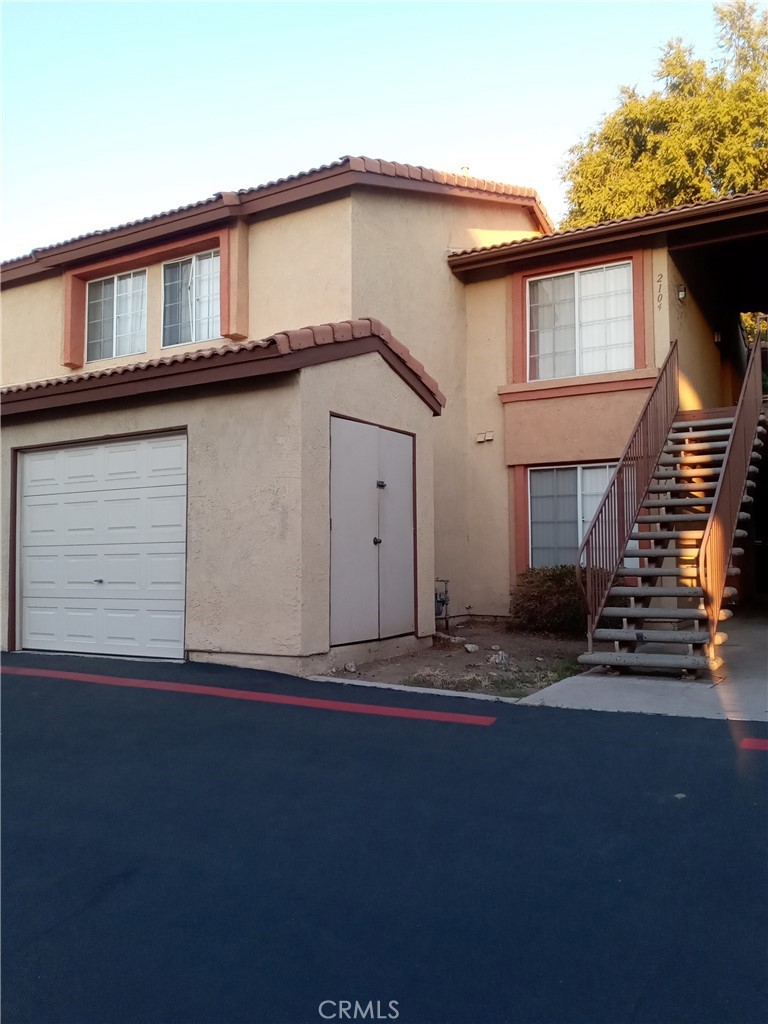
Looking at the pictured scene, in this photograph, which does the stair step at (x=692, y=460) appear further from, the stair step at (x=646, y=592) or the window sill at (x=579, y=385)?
the stair step at (x=646, y=592)

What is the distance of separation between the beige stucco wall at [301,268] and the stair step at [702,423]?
4.32 meters

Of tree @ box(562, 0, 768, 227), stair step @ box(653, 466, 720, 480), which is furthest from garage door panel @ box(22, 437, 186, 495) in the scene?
tree @ box(562, 0, 768, 227)

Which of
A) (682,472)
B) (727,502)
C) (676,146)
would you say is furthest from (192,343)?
(676,146)

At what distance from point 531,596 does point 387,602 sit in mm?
2876

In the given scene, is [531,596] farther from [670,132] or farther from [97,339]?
[670,132]

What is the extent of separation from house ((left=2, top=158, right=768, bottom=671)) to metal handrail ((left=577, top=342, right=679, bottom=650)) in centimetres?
4

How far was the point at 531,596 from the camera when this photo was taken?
11688 mm

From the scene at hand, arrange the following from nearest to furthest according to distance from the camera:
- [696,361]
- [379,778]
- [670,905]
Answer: [670,905] → [379,778] → [696,361]

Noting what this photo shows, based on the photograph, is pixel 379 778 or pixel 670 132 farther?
pixel 670 132

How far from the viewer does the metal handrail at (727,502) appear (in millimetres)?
7996

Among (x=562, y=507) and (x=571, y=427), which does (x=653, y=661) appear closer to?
(x=562, y=507)

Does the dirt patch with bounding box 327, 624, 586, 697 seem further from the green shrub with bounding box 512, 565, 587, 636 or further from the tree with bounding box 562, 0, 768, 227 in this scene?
the tree with bounding box 562, 0, 768, 227

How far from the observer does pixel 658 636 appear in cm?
811

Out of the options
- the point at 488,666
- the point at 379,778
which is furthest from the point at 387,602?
the point at 379,778
